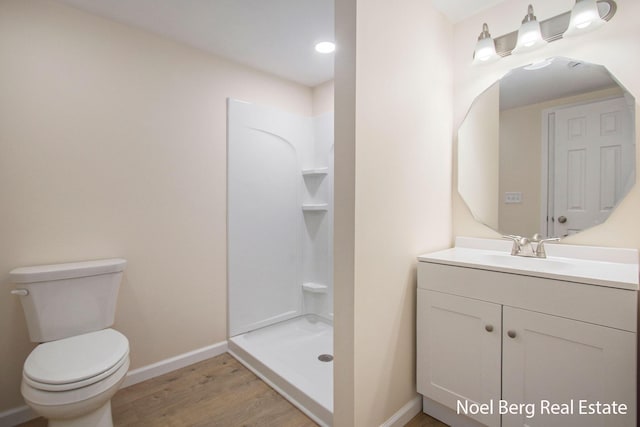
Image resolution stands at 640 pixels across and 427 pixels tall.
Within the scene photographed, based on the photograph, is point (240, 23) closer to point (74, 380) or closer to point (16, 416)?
point (74, 380)

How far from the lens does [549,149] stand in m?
1.63

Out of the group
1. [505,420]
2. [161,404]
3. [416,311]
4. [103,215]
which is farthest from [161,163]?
[505,420]

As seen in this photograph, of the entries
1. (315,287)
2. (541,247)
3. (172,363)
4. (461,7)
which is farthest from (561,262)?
(172,363)

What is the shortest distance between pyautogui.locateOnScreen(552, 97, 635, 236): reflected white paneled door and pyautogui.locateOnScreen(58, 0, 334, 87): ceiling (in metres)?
1.48

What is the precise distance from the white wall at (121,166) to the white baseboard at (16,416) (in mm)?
60

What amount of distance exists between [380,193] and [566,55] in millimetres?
1236

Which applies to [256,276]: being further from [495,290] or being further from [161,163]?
[495,290]

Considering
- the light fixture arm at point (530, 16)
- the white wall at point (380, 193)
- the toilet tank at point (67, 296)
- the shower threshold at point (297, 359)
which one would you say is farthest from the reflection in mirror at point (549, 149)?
the toilet tank at point (67, 296)

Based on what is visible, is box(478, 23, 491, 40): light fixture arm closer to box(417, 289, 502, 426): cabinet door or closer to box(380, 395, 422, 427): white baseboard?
box(417, 289, 502, 426): cabinet door

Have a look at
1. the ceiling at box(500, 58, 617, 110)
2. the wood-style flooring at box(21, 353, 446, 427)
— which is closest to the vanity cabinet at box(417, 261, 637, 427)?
the wood-style flooring at box(21, 353, 446, 427)

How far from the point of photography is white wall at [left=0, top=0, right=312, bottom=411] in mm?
1597

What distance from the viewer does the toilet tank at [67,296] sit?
4.98 feet

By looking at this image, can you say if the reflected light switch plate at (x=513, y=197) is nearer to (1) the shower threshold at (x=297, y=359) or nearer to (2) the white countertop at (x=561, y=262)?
(2) the white countertop at (x=561, y=262)

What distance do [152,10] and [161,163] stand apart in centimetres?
90
